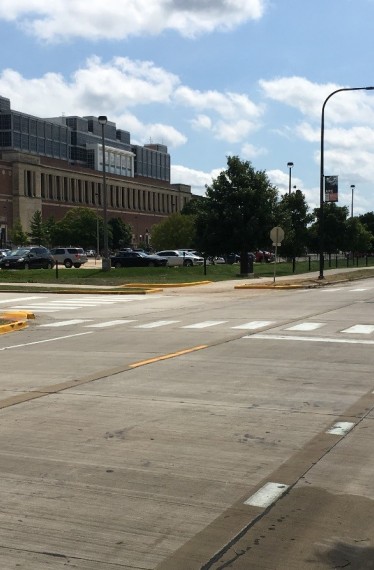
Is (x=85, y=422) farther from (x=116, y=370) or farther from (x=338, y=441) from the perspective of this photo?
(x=116, y=370)

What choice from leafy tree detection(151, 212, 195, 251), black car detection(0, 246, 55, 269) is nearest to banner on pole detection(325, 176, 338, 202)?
black car detection(0, 246, 55, 269)

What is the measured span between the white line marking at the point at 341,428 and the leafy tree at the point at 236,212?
34.8 meters

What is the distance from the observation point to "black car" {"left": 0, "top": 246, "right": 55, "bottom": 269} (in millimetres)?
53213

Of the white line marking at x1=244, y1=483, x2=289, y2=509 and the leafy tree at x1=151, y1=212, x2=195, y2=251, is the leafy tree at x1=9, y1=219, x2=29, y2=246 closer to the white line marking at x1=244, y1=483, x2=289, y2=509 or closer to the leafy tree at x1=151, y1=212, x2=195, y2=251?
the leafy tree at x1=151, y1=212, x2=195, y2=251

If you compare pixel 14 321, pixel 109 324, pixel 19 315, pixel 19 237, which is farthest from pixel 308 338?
pixel 19 237

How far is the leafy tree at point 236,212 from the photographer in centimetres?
4244

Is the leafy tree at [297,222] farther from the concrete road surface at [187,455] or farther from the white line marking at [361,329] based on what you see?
the concrete road surface at [187,455]

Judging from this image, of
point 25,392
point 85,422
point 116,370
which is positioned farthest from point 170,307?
point 85,422

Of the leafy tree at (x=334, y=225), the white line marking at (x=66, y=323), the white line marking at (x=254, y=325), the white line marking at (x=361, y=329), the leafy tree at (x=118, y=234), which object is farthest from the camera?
the leafy tree at (x=118, y=234)

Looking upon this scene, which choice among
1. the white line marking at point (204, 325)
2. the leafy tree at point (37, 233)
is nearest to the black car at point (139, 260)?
the white line marking at point (204, 325)

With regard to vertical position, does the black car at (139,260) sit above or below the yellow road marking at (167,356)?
above

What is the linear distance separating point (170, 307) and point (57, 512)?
64.3 feet

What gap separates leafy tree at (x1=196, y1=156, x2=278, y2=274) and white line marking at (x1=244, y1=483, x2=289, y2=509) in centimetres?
3685

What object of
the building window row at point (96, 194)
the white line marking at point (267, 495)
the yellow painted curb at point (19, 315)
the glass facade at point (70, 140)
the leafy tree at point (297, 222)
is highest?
the glass facade at point (70, 140)
